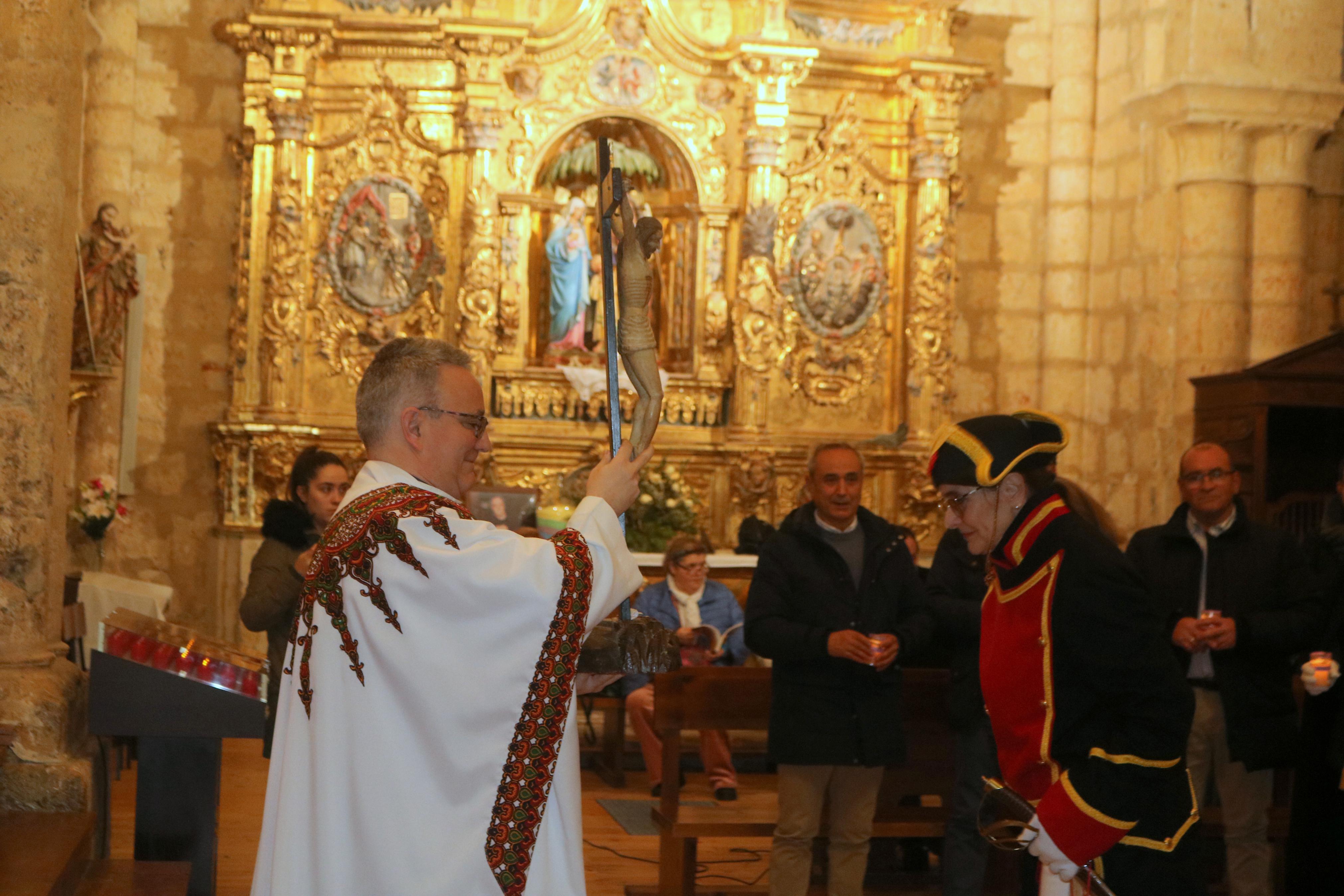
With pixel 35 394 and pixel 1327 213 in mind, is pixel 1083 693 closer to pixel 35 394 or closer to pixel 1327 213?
pixel 35 394

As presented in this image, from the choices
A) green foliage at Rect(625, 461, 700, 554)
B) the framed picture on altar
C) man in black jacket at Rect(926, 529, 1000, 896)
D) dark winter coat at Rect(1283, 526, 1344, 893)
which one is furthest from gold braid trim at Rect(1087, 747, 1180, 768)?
green foliage at Rect(625, 461, 700, 554)

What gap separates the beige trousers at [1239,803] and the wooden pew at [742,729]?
1.04 meters

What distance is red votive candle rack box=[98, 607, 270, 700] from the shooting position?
3.89 meters

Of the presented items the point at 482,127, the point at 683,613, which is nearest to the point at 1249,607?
the point at 683,613

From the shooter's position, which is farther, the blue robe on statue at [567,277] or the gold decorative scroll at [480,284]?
the blue robe on statue at [567,277]

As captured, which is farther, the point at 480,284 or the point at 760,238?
the point at 760,238

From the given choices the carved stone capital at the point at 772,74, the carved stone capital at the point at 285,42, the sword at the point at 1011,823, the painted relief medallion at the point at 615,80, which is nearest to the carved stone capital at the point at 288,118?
the carved stone capital at the point at 285,42

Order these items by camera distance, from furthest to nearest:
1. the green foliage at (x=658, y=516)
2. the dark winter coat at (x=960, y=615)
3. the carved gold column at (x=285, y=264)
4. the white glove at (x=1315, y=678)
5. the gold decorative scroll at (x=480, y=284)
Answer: the gold decorative scroll at (x=480, y=284) → the carved gold column at (x=285, y=264) → the green foliage at (x=658, y=516) → the dark winter coat at (x=960, y=615) → the white glove at (x=1315, y=678)

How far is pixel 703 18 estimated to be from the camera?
11258 mm

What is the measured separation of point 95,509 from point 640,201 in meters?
4.35

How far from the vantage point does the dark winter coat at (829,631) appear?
498 cm

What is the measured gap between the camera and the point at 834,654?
4895 mm

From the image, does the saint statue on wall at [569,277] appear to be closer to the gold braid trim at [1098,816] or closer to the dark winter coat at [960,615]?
the dark winter coat at [960,615]

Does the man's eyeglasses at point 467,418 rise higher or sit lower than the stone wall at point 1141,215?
lower
